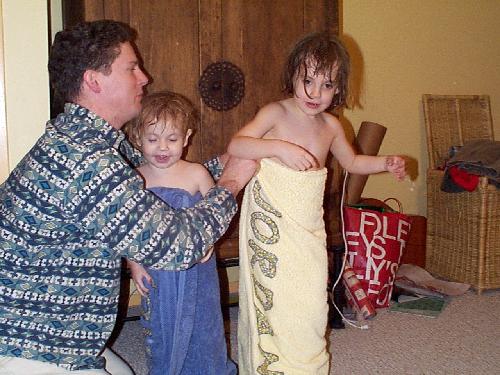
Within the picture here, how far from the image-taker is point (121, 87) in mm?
1220

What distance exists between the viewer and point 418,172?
322 centimetres

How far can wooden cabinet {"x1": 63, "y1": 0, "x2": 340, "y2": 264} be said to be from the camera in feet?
5.45

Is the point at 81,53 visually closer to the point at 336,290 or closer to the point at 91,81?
the point at 91,81

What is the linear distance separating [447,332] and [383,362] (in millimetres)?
402

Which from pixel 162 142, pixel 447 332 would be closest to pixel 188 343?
pixel 162 142

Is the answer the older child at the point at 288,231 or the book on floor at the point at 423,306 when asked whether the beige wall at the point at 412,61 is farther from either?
the older child at the point at 288,231

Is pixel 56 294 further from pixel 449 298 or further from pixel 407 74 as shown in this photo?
pixel 407 74

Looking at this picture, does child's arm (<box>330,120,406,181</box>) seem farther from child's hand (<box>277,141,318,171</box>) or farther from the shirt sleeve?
the shirt sleeve

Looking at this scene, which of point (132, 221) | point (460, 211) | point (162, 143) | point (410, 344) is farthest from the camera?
point (460, 211)

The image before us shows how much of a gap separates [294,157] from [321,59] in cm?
29

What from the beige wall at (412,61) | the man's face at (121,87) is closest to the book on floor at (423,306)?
the beige wall at (412,61)

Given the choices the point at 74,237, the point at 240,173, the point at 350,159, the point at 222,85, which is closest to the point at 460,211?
the point at 350,159

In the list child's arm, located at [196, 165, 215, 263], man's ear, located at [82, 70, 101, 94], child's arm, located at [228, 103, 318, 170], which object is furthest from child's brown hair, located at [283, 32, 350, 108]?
man's ear, located at [82, 70, 101, 94]

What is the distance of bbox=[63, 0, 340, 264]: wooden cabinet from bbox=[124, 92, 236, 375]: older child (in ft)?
0.84
